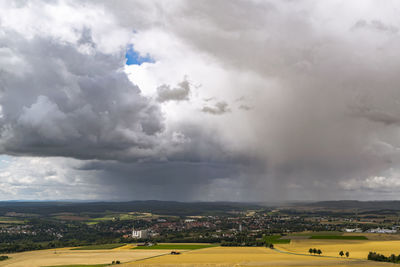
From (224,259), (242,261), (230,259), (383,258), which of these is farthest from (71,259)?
(383,258)

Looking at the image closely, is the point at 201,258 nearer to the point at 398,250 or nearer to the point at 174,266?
the point at 174,266

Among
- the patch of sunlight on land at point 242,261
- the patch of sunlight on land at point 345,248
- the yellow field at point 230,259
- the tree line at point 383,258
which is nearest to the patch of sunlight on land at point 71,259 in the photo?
the yellow field at point 230,259

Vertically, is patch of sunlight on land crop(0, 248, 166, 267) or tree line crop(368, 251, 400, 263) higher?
tree line crop(368, 251, 400, 263)

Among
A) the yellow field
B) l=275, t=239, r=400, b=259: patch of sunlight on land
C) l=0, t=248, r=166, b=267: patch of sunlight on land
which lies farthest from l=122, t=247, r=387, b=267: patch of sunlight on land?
l=275, t=239, r=400, b=259: patch of sunlight on land

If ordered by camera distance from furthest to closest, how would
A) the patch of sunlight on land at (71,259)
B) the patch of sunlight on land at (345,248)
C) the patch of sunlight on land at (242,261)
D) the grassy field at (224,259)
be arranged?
the patch of sunlight on land at (345,248) → the patch of sunlight on land at (71,259) → the grassy field at (224,259) → the patch of sunlight on land at (242,261)

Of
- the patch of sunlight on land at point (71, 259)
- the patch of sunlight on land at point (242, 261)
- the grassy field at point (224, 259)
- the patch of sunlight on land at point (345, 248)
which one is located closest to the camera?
the patch of sunlight on land at point (242, 261)

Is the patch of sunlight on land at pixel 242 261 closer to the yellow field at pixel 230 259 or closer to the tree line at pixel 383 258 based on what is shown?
the yellow field at pixel 230 259

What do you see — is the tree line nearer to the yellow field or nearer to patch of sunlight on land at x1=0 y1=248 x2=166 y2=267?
the yellow field

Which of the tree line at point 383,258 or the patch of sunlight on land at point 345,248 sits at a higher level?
the tree line at point 383,258

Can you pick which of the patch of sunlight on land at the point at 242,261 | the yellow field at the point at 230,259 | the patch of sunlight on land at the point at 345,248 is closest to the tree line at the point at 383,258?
the yellow field at the point at 230,259

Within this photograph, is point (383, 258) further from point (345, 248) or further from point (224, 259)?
point (224, 259)

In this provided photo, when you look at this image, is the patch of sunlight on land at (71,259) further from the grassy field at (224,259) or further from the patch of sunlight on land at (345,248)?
the patch of sunlight on land at (345,248)

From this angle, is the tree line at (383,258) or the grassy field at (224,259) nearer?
the grassy field at (224,259)
